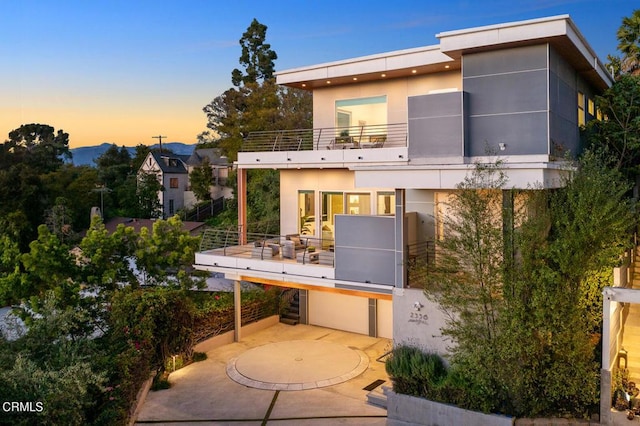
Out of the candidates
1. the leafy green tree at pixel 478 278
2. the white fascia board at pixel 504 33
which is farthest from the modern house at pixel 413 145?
the leafy green tree at pixel 478 278

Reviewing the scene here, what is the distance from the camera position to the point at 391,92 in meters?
19.8

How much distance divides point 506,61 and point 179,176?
191ft

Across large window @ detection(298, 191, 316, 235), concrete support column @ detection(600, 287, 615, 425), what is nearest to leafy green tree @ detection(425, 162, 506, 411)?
concrete support column @ detection(600, 287, 615, 425)

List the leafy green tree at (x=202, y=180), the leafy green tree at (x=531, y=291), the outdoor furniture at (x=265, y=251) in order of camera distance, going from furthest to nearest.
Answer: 1. the leafy green tree at (x=202, y=180)
2. the outdoor furniture at (x=265, y=251)
3. the leafy green tree at (x=531, y=291)

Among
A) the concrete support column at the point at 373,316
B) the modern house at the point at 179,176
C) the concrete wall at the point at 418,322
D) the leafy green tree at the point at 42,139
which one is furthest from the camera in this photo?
the leafy green tree at the point at 42,139

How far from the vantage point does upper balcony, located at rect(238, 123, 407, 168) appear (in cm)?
1850

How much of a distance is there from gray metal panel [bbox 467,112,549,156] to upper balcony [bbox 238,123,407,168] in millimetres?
3148

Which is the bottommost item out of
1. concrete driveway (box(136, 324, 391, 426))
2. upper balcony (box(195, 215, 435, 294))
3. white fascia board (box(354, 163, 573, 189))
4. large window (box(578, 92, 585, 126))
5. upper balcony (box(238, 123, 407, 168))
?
concrete driveway (box(136, 324, 391, 426))

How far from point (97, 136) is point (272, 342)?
59518mm

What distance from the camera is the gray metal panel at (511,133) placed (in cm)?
1429

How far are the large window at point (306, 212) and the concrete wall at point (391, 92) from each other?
2.76 meters

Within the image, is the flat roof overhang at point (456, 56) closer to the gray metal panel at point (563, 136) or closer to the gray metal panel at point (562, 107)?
the gray metal panel at point (562, 107)

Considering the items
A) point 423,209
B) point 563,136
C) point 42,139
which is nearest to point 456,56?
point 563,136

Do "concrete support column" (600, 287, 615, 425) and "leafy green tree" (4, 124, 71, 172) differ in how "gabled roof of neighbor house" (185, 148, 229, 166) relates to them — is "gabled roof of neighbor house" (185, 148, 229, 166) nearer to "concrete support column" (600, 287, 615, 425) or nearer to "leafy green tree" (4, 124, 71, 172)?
"leafy green tree" (4, 124, 71, 172)
